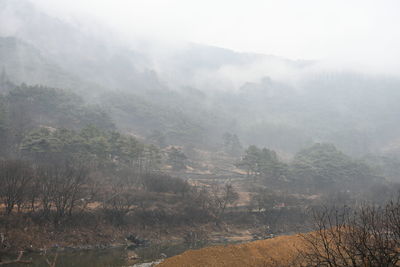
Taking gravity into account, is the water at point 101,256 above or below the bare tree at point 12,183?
below

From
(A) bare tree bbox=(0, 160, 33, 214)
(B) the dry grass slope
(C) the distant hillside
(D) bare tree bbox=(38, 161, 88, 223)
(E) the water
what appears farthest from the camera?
(C) the distant hillside

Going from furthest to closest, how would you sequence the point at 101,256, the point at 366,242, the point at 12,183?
the point at 12,183 < the point at 101,256 < the point at 366,242

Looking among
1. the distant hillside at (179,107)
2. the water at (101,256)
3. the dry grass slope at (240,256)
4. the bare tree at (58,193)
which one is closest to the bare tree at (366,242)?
the dry grass slope at (240,256)

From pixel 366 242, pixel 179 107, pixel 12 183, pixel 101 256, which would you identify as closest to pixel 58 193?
pixel 12 183

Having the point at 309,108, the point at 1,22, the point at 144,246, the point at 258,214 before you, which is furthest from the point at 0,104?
the point at 309,108

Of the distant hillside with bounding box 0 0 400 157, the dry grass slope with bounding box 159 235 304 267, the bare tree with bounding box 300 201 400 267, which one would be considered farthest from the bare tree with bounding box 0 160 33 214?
the distant hillside with bounding box 0 0 400 157

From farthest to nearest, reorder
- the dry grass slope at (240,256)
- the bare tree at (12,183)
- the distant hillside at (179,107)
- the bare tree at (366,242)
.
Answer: the distant hillside at (179,107), the bare tree at (12,183), the dry grass slope at (240,256), the bare tree at (366,242)

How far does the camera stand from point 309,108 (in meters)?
196

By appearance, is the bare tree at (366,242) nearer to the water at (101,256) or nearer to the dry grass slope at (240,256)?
the dry grass slope at (240,256)

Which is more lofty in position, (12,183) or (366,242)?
(366,242)

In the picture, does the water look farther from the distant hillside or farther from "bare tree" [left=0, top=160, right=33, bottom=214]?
the distant hillside

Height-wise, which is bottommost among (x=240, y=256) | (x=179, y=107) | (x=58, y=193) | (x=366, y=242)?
(x=240, y=256)

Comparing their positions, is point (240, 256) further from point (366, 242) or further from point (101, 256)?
point (101, 256)

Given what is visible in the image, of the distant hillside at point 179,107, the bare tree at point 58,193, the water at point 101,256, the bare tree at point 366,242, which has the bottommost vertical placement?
the water at point 101,256
